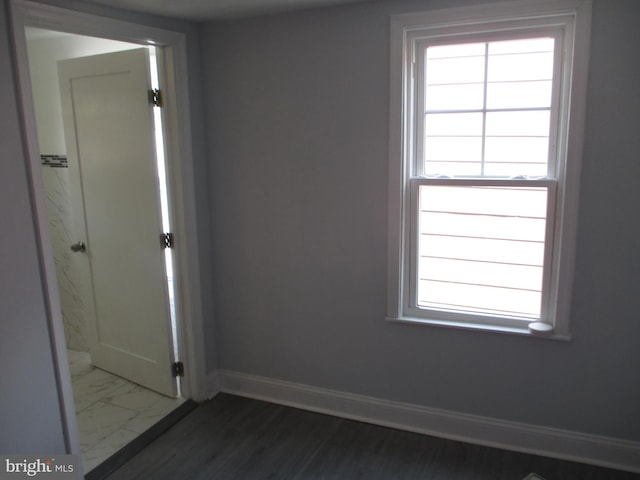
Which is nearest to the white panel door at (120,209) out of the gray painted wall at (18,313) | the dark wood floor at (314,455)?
the dark wood floor at (314,455)

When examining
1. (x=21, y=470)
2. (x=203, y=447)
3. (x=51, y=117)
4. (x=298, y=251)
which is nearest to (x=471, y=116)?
(x=298, y=251)

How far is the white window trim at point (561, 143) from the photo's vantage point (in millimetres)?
2178

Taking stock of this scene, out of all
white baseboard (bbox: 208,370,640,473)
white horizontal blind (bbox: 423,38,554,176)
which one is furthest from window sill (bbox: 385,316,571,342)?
white horizontal blind (bbox: 423,38,554,176)

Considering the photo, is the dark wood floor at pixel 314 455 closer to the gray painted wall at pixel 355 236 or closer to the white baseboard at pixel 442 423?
the white baseboard at pixel 442 423

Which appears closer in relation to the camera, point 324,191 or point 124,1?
point 124,1

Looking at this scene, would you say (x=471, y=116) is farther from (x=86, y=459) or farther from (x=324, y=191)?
(x=86, y=459)

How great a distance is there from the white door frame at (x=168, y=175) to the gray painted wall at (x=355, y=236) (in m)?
0.18

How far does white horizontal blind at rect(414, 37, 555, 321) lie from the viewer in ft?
7.68

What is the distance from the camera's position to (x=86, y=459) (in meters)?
2.58

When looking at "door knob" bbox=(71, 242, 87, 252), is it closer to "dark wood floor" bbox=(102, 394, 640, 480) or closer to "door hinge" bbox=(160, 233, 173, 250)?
"door hinge" bbox=(160, 233, 173, 250)

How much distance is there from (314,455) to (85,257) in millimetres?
1986

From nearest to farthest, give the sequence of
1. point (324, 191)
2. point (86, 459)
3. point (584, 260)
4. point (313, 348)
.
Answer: point (584, 260) → point (86, 459) → point (324, 191) → point (313, 348)

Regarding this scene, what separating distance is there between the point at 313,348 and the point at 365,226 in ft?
2.67

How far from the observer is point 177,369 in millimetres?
3113
